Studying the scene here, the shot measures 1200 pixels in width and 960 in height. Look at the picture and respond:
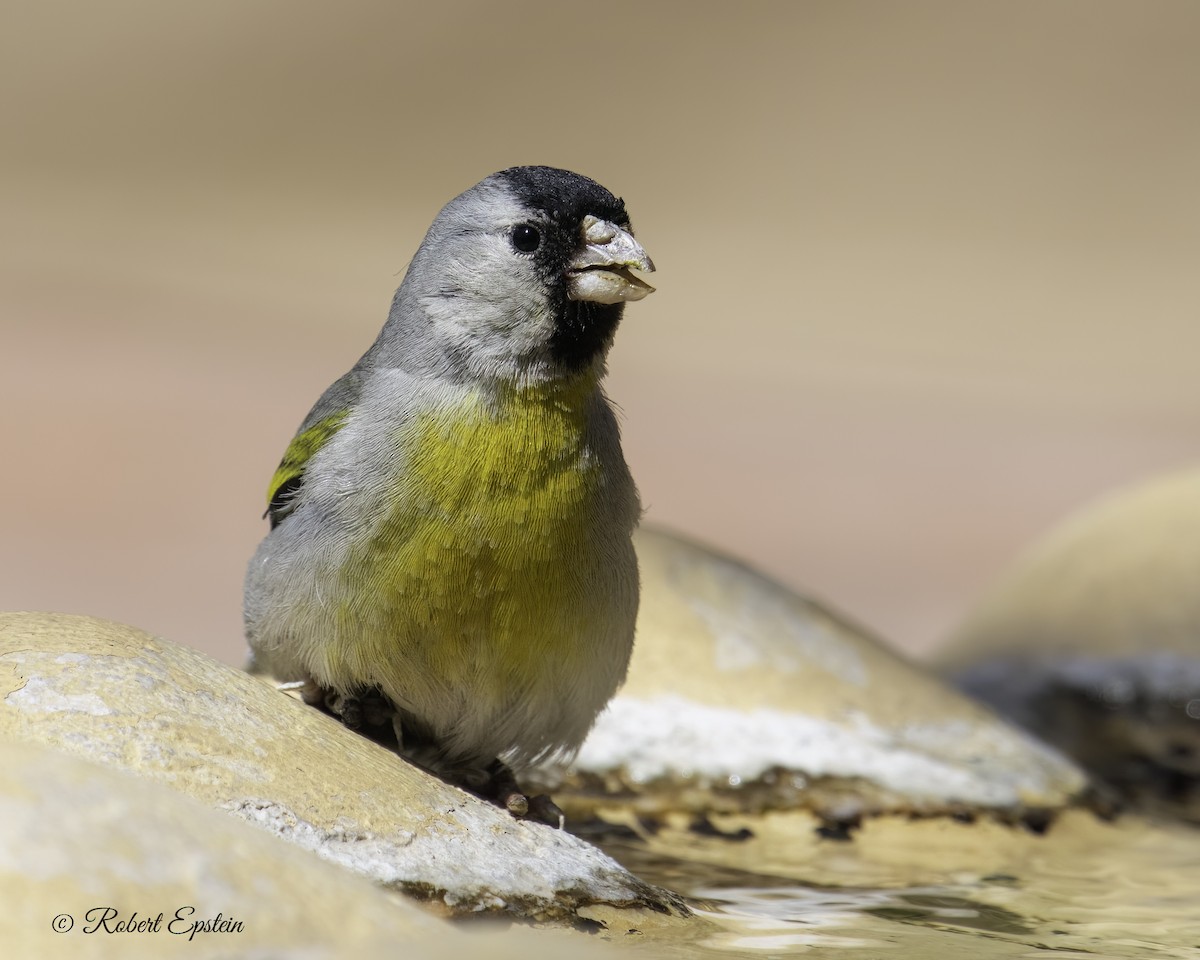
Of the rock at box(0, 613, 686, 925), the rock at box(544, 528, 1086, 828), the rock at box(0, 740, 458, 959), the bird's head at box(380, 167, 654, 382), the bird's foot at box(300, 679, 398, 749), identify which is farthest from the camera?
the rock at box(544, 528, 1086, 828)

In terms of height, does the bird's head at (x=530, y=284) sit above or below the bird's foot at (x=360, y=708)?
above

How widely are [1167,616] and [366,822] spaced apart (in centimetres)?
419

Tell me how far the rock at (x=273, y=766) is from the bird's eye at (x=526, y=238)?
1149 mm

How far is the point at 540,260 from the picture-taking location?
3.62 m

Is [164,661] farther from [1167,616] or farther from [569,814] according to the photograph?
[1167,616]

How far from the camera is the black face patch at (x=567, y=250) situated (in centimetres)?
361

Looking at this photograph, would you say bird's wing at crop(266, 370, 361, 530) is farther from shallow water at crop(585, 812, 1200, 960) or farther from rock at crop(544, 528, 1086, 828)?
rock at crop(544, 528, 1086, 828)

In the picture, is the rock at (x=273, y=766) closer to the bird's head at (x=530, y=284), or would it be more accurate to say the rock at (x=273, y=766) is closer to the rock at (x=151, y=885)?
the rock at (x=151, y=885)

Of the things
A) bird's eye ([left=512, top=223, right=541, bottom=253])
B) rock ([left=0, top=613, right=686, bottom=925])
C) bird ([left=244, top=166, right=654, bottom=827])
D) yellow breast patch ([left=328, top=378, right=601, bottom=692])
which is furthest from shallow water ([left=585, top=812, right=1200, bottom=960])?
bird's eye ([left=512, top=223, right=541, bottom=253])

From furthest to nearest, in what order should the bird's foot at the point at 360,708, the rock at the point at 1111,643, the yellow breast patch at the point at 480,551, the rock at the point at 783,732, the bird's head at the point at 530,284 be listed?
the rock at the point at 1111,643
the rock at the point at 783,732
the bird's foot at the point at 360,708
the bird's head at the point at 530,284
the yellow breast patch at the point at 480,551

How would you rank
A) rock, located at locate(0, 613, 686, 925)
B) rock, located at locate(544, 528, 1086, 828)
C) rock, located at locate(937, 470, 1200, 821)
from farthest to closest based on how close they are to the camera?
rock, located at locate(937, 470, 1200, 821), rock, located at locate(544, 528, 1086, 828), rock, located at locate(0, 613, 686, 925)

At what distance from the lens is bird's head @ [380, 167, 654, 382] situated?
359cm

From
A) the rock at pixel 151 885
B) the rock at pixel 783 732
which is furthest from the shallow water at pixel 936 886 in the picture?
the rock at pixel 151 885

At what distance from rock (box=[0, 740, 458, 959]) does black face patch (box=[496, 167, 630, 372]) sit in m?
1.45
